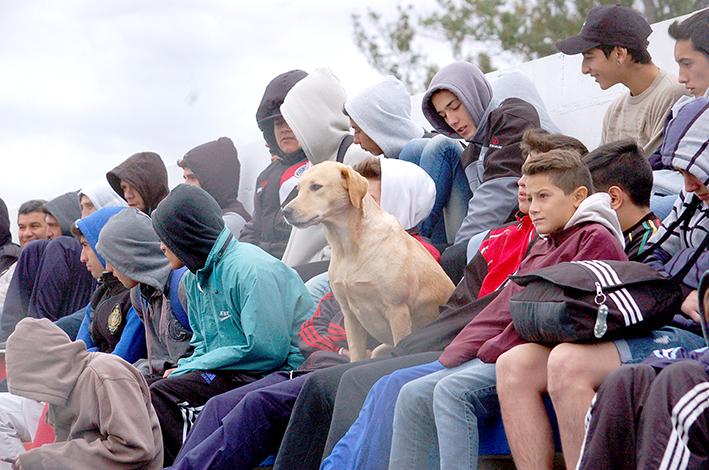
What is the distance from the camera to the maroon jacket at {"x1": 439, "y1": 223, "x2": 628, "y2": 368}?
260 centimetres

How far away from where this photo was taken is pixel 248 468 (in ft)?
11.1

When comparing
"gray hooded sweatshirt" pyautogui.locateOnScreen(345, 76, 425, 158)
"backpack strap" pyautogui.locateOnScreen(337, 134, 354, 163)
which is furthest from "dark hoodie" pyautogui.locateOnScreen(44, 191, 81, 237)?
"gray hooded sweatshirt" pyautogui.locateOnScreen(345, 76, 425, 158)

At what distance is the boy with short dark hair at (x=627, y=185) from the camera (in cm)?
305

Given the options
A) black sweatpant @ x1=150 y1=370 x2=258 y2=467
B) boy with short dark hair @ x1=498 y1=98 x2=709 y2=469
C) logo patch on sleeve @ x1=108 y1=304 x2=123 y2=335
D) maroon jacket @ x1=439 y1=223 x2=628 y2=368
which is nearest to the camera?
boy with short dark hair @ x1=498 y1=98 x2=709 y2=469

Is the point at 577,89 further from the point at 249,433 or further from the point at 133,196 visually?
the point at 133,196

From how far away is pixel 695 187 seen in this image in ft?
8.52

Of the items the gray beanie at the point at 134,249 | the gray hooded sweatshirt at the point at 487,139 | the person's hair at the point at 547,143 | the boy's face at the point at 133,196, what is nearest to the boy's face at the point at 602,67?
the gray hooded sweatshirt at the point at 487,139

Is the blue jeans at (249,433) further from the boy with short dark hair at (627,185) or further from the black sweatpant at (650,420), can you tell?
the black sweatpant at (650,420)

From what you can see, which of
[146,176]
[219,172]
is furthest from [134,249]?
[219,172]

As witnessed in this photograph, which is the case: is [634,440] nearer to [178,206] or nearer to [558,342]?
[558,342]

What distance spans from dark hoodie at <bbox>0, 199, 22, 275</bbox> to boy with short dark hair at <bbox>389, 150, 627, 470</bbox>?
6.72 m

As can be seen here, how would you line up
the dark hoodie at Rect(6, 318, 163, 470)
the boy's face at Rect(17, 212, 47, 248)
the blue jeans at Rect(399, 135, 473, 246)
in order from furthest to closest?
the boy's face at Rect(17, 212, 47, 248)
the blue jeans at Rect(399, 135, 473, 246)
the dark hoodie at Rect(6, 318, 163, 470)

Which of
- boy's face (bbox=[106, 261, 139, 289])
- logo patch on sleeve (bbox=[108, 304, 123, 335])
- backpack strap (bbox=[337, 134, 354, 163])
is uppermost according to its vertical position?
backpack strap (bbox=[337, 134, 354, 163])

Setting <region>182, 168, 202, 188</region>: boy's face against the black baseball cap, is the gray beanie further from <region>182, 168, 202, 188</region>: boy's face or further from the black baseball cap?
the black baseball cap
